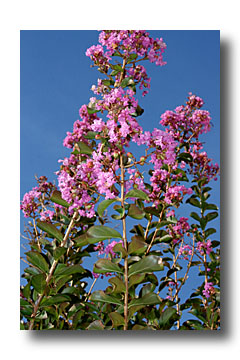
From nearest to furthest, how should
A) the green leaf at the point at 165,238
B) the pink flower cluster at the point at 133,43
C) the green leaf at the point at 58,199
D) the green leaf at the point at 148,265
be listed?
the green leaf at the point at 148,265, the green leaf at the point at 58,199, the green leaf at the point at 165,238, the pink flower cluster at the point at 133,43

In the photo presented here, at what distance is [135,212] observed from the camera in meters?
2.11

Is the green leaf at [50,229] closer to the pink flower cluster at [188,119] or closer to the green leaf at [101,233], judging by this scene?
the green leaf at [101,233]

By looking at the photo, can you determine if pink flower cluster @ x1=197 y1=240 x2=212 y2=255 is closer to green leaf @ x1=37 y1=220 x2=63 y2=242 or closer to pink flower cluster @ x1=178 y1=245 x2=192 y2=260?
pink flower cluster @ x1=178 y1=245 x2=192 y2=260

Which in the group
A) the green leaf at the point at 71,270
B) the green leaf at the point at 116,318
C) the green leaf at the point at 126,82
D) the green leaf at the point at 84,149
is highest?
the green leaf at the point at 126,82

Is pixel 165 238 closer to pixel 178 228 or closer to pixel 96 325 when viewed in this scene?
pixel 178 228

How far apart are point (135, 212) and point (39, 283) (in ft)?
1.76

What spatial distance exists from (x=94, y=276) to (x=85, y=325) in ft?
0.76

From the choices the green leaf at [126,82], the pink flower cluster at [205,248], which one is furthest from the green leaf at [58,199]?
the pink flower cluster at [205,248]

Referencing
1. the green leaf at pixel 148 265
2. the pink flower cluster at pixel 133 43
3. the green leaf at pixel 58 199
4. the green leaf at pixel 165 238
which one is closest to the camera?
the green leaf at pixel 148 265

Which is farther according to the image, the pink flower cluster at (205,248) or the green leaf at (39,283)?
the pink flower cluster at (205,248)

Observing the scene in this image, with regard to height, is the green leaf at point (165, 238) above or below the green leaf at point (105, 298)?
above

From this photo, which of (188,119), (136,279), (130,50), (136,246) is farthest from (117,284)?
(130,50)

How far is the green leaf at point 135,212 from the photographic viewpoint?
211cm
